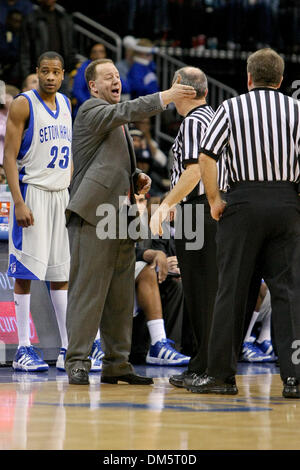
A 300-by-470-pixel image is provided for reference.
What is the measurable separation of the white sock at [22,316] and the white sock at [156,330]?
117 cm

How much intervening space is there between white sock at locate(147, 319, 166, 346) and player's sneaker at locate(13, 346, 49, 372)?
43.6 inches

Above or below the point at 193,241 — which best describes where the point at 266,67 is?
above

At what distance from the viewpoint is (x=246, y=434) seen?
10.6ft

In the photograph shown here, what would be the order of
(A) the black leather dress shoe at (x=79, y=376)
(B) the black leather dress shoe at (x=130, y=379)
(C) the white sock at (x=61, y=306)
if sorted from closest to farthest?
1. (A) the black leather dress shoe at (x=79, y=376)
2. (B) the black leather dress shoe at (x=130, y=379)
3. (C) the white sock at (x=61, y=306)

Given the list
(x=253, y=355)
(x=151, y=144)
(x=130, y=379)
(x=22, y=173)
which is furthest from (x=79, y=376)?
(x=151, y=144)

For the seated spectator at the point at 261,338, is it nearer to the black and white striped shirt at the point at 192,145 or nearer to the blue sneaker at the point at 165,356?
the blue sneaker at the point at 165,356

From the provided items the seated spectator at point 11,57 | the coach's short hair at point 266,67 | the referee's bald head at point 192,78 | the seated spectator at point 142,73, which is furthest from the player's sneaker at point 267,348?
the seated spectator at point 142,73

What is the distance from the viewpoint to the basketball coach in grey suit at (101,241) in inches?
195

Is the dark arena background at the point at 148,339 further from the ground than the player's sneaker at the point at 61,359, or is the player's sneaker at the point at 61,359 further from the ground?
the dark arena background at the point at 148,339

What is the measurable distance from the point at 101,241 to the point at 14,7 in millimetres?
6418

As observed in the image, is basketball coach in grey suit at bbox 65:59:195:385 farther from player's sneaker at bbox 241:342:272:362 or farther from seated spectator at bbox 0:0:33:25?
seated spectator at bbox 0:0:33:25

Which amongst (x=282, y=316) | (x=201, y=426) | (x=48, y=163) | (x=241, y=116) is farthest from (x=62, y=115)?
(x=201, y=426)

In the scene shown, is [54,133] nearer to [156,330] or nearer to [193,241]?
[193,241]

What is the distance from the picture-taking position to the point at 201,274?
4.90 metres
